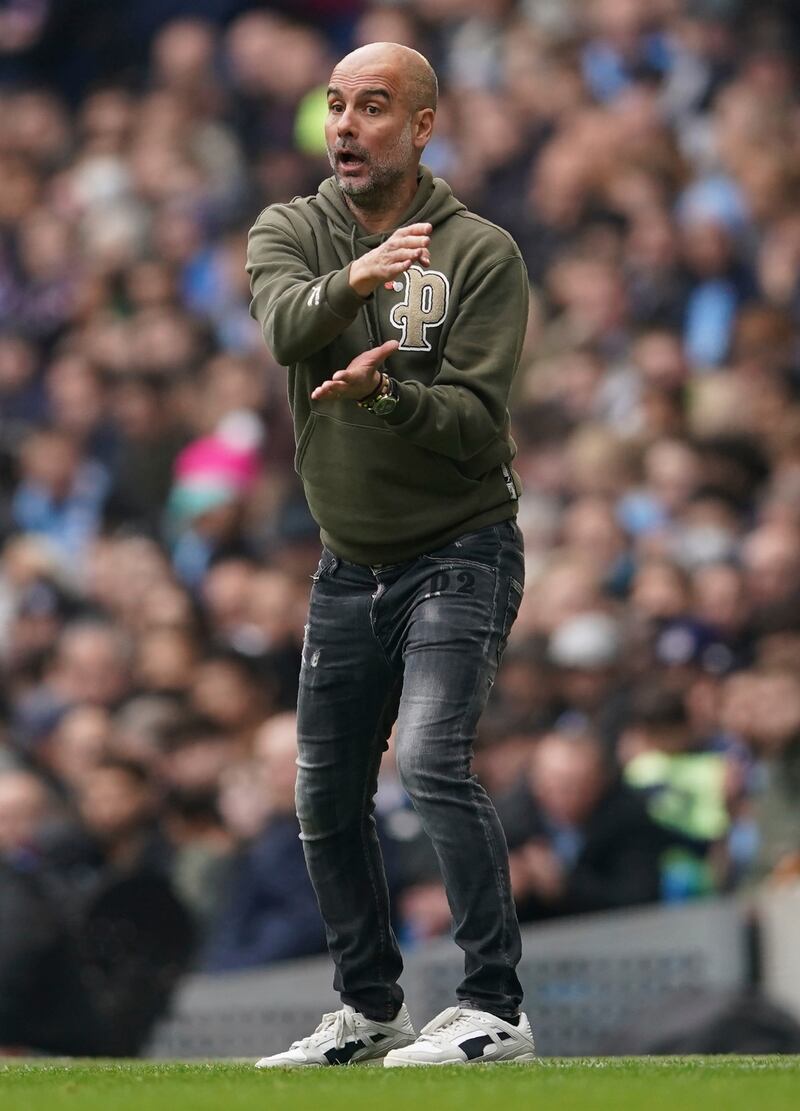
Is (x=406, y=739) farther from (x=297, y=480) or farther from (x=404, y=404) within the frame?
(x=297, y=480)

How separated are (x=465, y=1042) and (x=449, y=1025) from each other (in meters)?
0.06

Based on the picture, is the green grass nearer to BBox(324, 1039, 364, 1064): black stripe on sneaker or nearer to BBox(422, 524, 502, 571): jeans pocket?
BBox(324, 1039, 364, 1064): black stripe on sneaker

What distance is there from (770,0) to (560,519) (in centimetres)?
292

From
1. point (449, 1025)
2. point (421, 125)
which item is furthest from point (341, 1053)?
point (421, 125)

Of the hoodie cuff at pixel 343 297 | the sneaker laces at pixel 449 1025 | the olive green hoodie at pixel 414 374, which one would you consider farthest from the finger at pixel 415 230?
the sneaker laces at pixel 449 1025

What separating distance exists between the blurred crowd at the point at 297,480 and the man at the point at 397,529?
2.53 metres

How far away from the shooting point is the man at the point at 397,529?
3.84m

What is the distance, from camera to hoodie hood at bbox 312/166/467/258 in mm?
4082

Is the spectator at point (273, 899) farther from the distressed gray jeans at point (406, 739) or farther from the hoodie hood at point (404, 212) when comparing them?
the hoodie hood at point (404, 212)

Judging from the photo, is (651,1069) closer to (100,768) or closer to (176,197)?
(100,768)

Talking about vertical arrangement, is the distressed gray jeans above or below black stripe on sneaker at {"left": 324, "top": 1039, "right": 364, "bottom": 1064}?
above

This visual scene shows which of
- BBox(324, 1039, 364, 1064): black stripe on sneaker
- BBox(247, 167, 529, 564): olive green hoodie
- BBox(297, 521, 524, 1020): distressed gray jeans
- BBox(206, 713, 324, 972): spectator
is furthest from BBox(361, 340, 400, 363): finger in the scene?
BBox(206, 713, 324, 972): spectator

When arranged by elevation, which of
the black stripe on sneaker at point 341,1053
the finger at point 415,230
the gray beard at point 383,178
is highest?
the gray beard at point 383,178

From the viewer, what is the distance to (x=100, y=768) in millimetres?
7438
